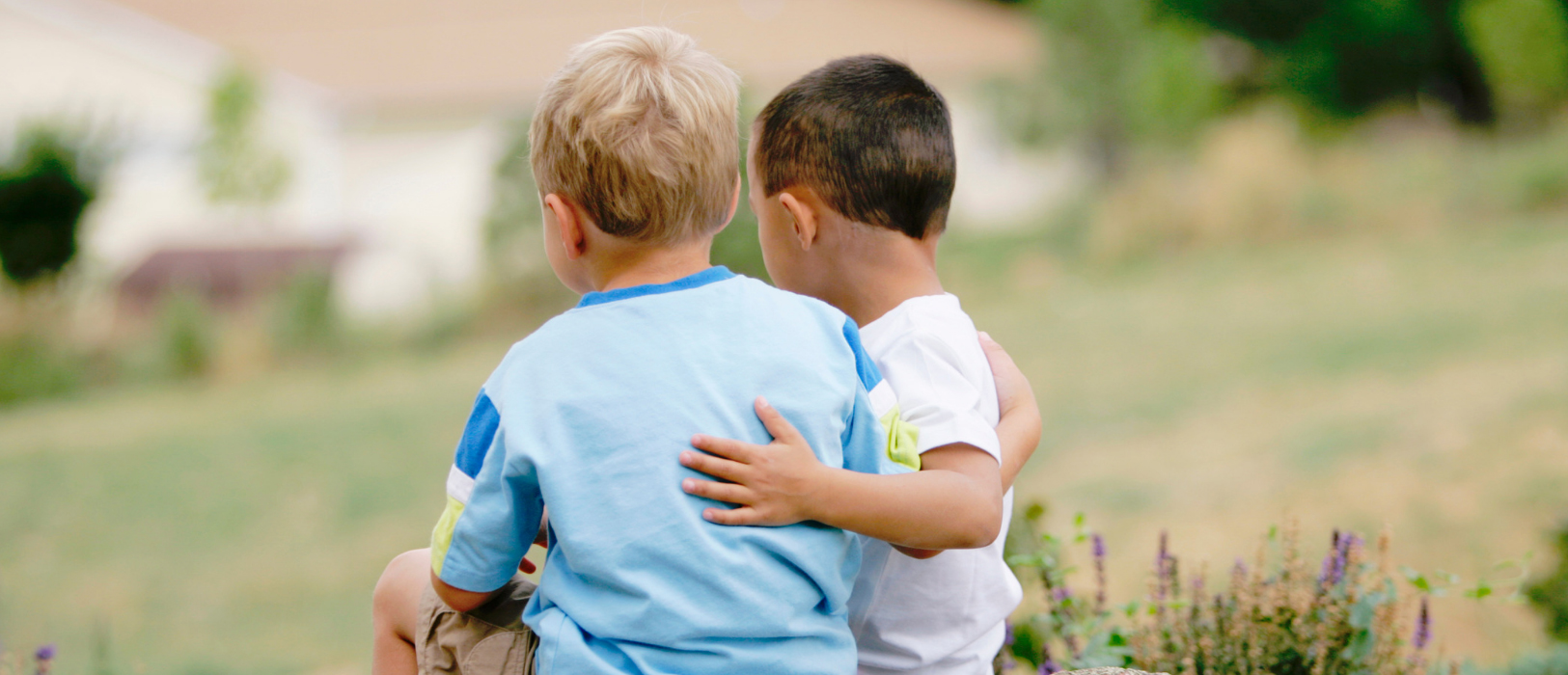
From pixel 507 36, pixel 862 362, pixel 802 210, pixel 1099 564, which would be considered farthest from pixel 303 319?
pixel 862 362

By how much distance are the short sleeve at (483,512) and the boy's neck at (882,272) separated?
607mm

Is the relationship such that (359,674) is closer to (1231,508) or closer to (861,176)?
(861,176)

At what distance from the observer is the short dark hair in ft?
5.85

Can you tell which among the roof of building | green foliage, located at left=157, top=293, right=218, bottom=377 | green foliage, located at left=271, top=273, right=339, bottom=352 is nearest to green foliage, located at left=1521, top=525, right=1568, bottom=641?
green foliage, located at left=271, top=273, right=339, bottom=352

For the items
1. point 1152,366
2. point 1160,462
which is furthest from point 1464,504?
point 1152,366

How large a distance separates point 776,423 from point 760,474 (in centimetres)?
7

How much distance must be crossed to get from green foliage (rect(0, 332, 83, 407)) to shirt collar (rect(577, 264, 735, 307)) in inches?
443

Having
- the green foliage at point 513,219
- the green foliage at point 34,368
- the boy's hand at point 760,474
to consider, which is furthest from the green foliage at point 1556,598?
the green foliage at point 34,368

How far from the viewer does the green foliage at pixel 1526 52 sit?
1447cm

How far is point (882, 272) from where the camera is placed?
184cm

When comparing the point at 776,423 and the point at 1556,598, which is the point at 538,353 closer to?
the point at 776,423

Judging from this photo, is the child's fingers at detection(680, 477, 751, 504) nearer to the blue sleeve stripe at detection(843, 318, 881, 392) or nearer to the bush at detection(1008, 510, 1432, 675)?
the blue sleeve stripe at detection(843, 318, 881, 392)

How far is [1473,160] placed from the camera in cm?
1270

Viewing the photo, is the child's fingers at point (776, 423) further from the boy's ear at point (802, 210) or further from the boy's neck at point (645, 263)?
the boy's ear at point (802, 210)
